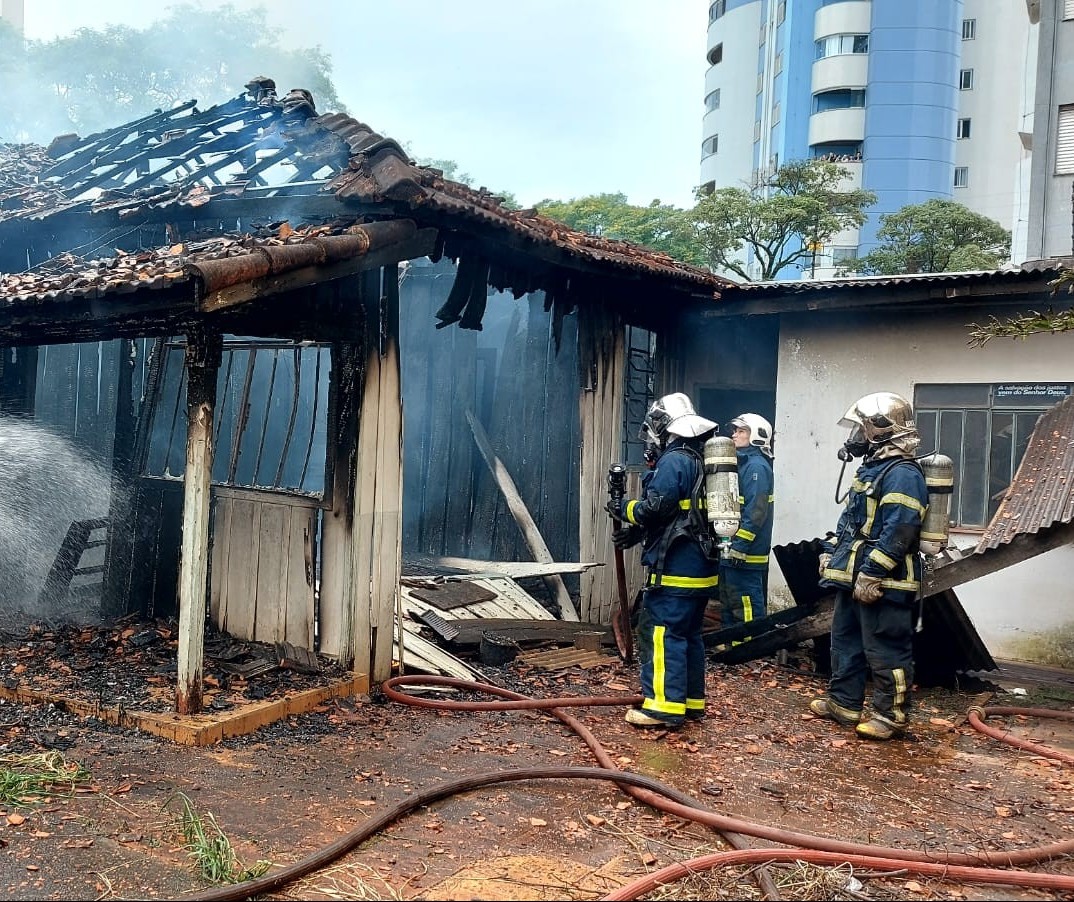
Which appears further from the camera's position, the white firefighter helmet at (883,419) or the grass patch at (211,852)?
the white firefighter helmet at (883,419)

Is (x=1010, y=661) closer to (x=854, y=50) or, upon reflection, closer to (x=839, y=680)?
(x=839, y=680)

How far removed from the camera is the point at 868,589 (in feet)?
20.6

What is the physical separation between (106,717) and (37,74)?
1303 inches

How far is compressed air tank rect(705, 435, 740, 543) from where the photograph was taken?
6371mm

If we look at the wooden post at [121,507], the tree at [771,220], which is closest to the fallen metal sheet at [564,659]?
the wooden post at [121,507]

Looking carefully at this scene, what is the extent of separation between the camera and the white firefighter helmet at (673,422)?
21.7 ft

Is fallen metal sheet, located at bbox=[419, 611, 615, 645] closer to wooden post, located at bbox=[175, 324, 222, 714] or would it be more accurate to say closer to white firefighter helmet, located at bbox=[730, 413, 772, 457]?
white firefighter helmet, located at bbox=[730, 413, 772, 457]

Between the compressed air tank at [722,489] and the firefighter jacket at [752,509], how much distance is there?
205 centimetres

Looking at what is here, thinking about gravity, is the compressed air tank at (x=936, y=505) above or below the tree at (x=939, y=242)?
below

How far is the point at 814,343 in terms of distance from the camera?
10281 mm

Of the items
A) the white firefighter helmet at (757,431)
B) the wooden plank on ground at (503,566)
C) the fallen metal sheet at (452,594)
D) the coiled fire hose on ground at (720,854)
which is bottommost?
the coiled fire hose on ground at (720,854)

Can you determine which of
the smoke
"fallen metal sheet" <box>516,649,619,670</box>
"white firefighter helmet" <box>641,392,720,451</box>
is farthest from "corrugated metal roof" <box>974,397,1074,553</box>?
the smoke

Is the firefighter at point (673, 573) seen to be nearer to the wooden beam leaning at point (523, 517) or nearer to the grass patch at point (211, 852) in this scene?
the wooden beam leaning at point (523, 517)

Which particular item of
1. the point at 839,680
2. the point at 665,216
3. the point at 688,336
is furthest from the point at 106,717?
the point at 665,216
